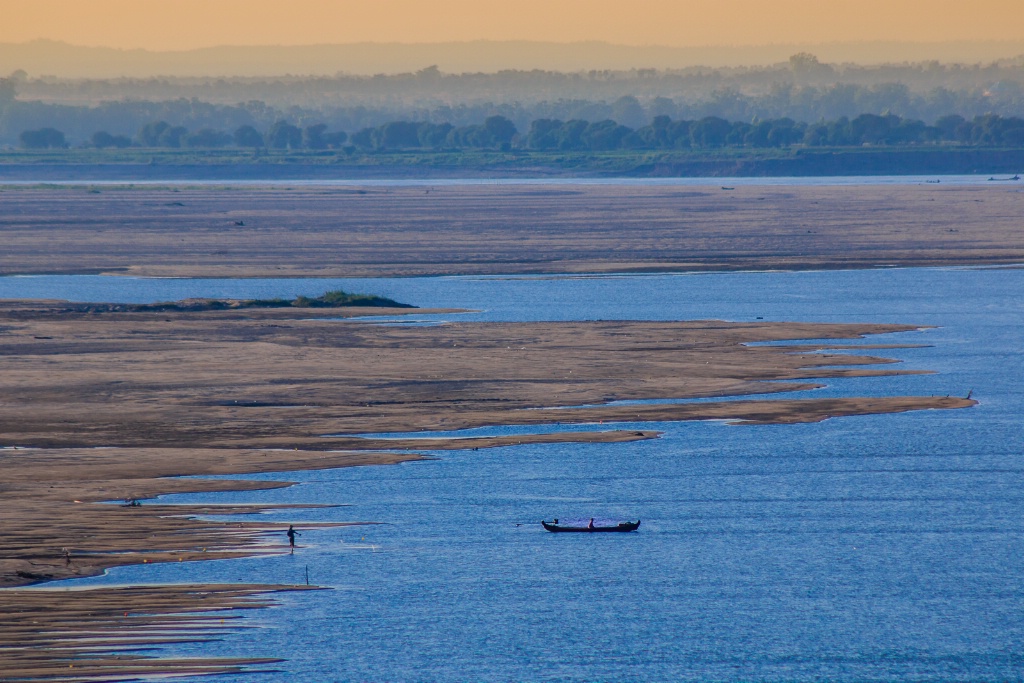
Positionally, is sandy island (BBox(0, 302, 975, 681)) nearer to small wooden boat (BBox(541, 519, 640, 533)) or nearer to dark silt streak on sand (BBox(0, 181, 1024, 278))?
small wooden boat (BBox(541, 519, 640, 533))

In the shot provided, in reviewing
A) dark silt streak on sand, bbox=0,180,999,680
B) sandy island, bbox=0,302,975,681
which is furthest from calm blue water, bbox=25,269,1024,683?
dark silt streak on sand, bbox=0,180,999,680

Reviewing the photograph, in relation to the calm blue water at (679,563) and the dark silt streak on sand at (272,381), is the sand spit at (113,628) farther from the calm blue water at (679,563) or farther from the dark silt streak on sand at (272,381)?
the calm blue water at (679,563)

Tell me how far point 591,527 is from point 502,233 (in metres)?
87.0

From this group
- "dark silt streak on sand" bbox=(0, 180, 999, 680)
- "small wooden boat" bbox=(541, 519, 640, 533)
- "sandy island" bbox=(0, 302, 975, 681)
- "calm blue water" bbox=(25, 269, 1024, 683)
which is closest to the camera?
"calm blue water" bbox=(25, 269, 1024, 683)

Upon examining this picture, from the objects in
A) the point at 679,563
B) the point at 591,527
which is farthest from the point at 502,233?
the point at 679,563

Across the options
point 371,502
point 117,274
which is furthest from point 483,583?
point 117,274

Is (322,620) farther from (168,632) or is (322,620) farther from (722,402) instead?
(722,402)

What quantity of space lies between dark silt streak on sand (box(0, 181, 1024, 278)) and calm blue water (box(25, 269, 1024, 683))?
48.6m

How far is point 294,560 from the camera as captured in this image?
33562 mm

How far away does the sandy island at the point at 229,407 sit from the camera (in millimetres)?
29938

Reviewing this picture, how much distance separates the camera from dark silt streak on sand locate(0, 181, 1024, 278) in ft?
323

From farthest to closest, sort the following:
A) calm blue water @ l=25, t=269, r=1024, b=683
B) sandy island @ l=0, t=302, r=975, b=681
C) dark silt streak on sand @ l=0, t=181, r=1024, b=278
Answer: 1. dark silt streak on sand @ l=0, t=181, r=1024, b=278
2. sandy island @ l=0, t=302, r=975, b=681
3. calm blue water @ l=25, t=269, r=1024, b=683

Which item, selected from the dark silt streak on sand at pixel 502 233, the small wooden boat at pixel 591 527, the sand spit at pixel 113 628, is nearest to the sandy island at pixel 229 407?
the sand spit at pixel 113 628

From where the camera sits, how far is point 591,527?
1421 inches
